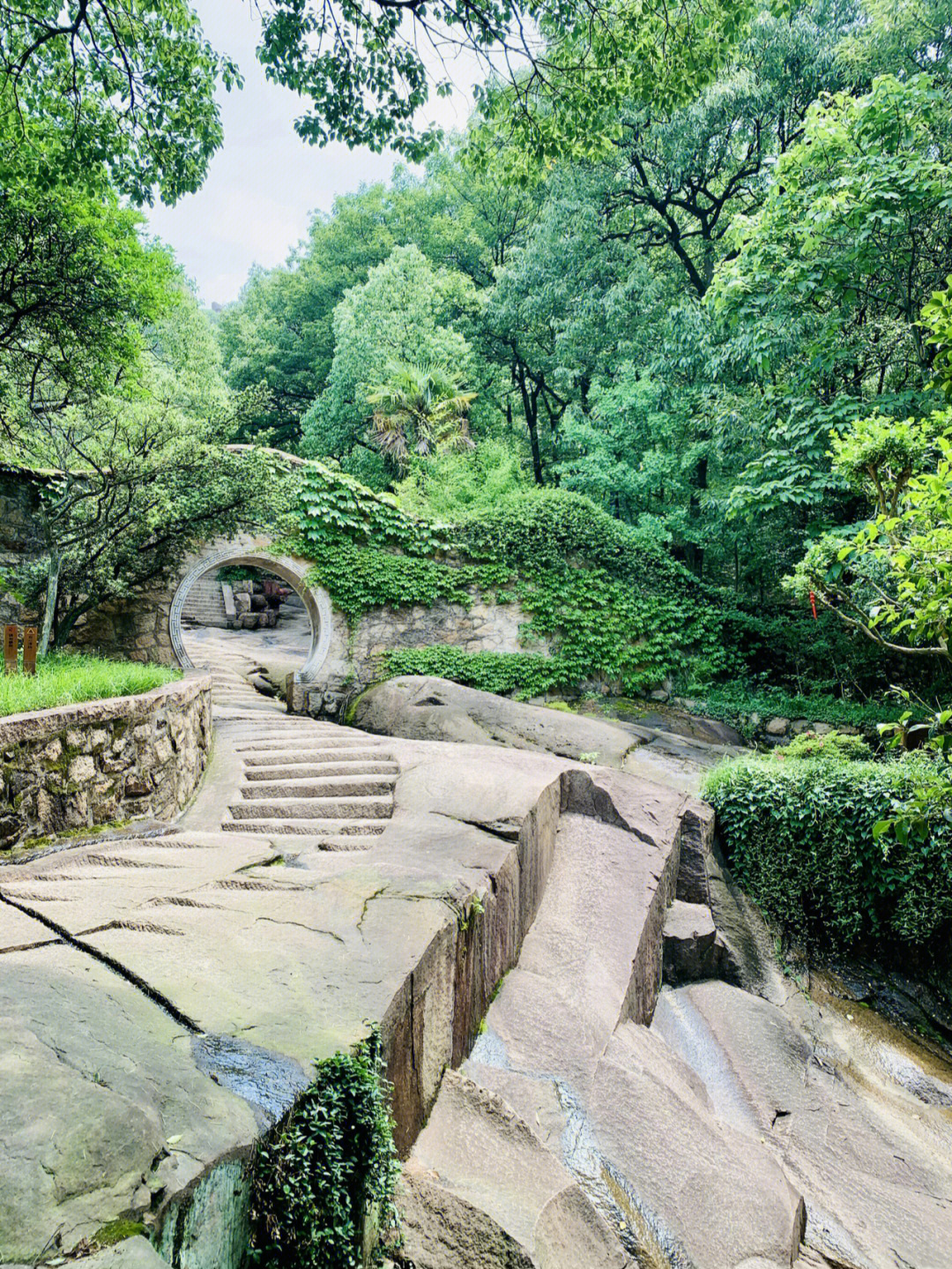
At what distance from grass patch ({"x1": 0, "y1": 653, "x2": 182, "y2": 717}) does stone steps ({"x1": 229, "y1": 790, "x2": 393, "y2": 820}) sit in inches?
46.5

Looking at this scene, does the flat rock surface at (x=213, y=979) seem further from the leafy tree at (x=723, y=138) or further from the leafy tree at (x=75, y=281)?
the leafy tree at (x=723, y=138)

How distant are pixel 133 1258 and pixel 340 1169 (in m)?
0.64

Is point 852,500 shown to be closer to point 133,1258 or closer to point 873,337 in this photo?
point 873,337

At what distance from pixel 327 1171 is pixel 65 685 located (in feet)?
12.7

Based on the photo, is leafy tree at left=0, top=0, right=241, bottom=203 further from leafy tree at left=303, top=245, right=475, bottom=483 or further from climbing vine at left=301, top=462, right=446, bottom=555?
leafy tree at left=303, top=245, right=475, bottom=483

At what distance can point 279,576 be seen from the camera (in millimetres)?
10695

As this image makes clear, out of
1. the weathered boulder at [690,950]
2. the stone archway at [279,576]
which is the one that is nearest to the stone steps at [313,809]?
the weathered boulder at [690,950]

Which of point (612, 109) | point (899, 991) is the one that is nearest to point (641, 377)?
point (612, 109)

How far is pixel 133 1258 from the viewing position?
1128 millimetres

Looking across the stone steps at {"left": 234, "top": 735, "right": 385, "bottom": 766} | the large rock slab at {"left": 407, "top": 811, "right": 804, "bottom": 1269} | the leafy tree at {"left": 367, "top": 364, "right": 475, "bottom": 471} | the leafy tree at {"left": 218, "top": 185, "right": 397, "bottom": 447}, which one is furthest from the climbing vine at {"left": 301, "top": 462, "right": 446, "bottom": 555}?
the leafy tree at {"left": 218, "top": 185, "right": 397, "bottom": 447}

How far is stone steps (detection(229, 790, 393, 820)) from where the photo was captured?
502 cm

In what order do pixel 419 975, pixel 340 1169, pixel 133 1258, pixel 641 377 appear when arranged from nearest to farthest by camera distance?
1. pixel 133 1258
2. pixel 340 1169
3. pixel 419 975
4. pixel 641 377

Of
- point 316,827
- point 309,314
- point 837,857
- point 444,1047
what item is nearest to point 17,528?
point 316,827

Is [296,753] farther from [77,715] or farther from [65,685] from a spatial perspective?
[77,715]
